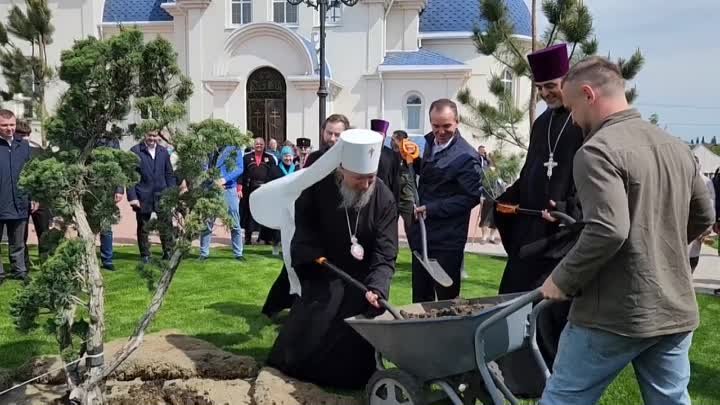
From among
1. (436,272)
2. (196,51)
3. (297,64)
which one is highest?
(196,51)

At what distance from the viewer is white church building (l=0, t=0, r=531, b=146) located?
2398 cm

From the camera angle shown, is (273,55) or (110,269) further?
(273,55)

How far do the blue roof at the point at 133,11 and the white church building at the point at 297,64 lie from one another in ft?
2.95

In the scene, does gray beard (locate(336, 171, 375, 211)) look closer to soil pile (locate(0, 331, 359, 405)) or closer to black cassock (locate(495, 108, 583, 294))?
black cassock (locate(495, 108, 583, 294))

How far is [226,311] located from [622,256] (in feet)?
15.2

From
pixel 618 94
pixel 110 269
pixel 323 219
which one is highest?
pixel 618 94

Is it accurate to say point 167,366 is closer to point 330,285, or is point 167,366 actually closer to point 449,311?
point 330,285

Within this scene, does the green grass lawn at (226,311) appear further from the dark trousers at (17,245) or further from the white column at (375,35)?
the white column at (375,35)

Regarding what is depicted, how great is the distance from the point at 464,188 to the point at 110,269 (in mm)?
5439

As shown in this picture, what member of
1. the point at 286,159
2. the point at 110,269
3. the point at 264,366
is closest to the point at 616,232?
the point at 264,366

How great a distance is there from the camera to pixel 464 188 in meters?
4.89

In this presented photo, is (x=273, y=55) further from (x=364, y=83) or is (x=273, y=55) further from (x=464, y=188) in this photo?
(x=464, y=188)

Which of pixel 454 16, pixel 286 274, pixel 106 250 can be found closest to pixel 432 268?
pixel 286 274

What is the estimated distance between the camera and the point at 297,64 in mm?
23969
